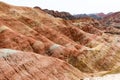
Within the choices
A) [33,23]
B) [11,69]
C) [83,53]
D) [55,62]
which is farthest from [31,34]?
[11,69]

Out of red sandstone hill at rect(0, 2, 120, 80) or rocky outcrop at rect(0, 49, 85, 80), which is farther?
red sandstone hill at rect(0, 2, 120, 80)

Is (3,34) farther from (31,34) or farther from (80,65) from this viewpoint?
(80,65)

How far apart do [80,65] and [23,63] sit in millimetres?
34684

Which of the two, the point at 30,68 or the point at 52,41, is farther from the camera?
the point at 52,41

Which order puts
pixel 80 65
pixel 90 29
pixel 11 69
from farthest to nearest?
1. pixel 90 29
2. pixel 80 65
3. pixel 11 69

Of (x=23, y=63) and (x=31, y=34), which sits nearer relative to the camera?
(x=23, y=63)

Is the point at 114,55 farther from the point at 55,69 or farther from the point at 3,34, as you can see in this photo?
the point at 55,69

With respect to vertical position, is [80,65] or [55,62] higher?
[55,62]

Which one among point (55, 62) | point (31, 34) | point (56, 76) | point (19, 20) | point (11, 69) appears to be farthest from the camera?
point (19, 20)

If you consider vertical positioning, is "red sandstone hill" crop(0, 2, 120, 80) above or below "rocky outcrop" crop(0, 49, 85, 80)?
below

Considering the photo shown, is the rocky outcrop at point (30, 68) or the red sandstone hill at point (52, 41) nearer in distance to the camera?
the rocky outcrop at point (30, 68)

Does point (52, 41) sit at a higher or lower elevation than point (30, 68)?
lower

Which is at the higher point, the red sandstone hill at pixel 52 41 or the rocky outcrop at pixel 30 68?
the rocky outcrop at pixel 30 68

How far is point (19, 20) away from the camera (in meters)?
107
